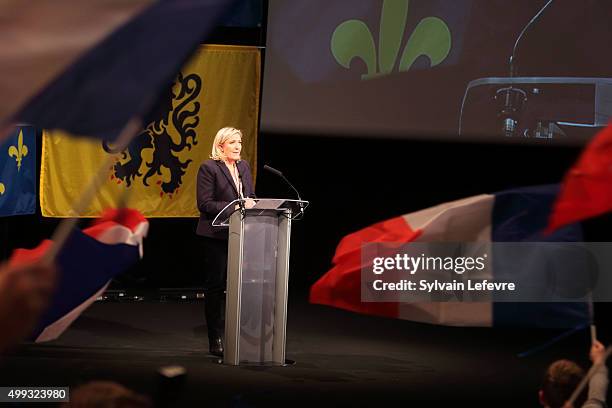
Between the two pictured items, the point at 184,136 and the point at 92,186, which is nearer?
the point at 92,186

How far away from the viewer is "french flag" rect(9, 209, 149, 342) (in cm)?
339

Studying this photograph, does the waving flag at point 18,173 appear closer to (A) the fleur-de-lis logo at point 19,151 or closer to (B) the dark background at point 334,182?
(A) the fleur-de-lis logo at point 19,151

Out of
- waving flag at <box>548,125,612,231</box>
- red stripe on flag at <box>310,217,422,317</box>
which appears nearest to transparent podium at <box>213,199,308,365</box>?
red stripe on flag at <box>310,217,422,317</box>

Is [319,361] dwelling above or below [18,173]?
below

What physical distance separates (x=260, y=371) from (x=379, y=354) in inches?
53.1

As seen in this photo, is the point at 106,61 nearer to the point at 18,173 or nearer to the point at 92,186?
the point at 92,186

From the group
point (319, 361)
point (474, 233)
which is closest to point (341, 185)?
point (319, 361)

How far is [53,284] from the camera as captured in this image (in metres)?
2.19

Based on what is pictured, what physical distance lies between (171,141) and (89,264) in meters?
7.21

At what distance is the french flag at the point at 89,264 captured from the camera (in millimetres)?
3395

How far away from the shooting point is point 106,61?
2.81 metres

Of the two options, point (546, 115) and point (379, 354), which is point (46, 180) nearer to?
point (379, 354)

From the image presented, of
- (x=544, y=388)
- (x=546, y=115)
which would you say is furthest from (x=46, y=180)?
(x=544, y=388)

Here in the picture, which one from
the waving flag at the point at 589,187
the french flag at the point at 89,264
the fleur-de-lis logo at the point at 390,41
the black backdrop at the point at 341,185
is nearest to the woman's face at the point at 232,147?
the fleur-de-lis logo at the point at 390,41
